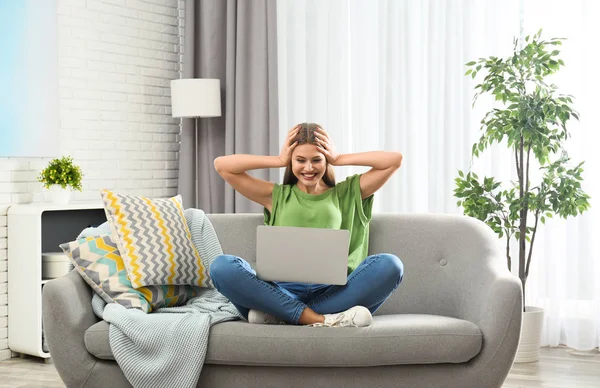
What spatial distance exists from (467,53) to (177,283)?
2236 mm

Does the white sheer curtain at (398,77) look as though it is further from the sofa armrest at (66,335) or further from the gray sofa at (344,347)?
the sofa armrest at (66,335)

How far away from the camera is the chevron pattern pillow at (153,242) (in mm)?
3109

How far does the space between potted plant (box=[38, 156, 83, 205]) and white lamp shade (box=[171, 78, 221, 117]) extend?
0.88 m

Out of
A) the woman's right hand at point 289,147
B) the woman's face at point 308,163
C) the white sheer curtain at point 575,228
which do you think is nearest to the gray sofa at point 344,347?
the woman's face at point 308,163

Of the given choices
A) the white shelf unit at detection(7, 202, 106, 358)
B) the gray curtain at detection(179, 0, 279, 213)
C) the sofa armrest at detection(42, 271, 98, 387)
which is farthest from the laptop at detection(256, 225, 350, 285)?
the gray curtain at detection(179, 0, 279, 213)

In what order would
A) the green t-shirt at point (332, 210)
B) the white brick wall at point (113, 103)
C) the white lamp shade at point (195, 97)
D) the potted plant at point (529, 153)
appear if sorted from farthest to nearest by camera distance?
the white lamp shade at point (195, 97) < the white brick wall at point (113, 103) < the potted plant at point (529, 153) < the green t-shirt at point (332, 210)

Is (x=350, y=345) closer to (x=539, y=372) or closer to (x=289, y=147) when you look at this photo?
(x=289, y=147)

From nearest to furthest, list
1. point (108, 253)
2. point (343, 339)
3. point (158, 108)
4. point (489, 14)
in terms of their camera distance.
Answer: point (343, 339)
point (108, 253)
point (489, 14)
point (158, 108)

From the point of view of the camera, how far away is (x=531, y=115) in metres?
3.86

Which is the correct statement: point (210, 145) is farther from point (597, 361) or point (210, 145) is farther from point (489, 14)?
point (597, 361)

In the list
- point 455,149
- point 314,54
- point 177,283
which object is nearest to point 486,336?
point 177,283

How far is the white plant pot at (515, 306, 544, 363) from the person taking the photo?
3.95 m

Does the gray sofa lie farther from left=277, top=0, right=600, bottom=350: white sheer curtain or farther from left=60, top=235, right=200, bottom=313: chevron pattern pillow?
left=277, top=0, right=600, bottom=350: white sheer curtain

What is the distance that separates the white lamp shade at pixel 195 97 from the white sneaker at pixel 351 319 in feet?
8.03
